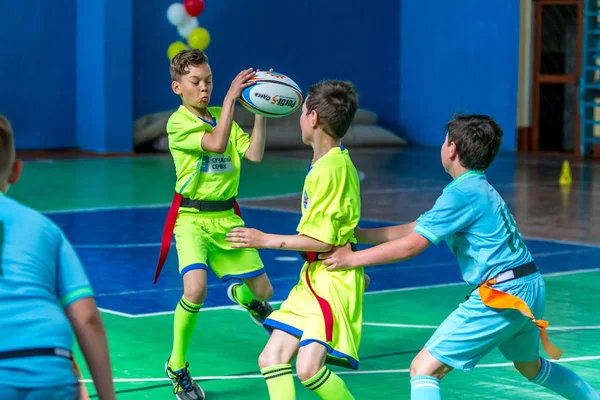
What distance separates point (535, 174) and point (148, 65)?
7.63m

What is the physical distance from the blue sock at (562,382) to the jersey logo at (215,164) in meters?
2.15

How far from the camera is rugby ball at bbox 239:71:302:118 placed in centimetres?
573

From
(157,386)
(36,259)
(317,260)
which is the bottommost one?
(157,386)

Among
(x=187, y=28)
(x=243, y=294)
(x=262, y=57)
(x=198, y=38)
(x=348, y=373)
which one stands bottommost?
(x=348, y=373)

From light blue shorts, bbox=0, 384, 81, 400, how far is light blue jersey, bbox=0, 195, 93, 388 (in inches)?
0.5

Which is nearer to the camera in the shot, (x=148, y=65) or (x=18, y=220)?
(x=18, y=220)

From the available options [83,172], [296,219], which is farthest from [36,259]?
[83,172]

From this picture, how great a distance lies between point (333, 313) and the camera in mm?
4570

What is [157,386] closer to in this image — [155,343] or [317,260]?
[155,343]

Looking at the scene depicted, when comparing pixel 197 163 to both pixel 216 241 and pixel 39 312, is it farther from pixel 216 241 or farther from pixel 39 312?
pixel 39 312

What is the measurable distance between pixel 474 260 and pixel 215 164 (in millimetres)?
1912

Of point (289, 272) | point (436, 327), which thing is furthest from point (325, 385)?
point (289, 272)

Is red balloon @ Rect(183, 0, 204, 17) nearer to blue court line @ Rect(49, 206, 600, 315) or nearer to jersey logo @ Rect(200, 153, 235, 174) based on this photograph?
blue court line @ Rect(49, 206, 600, 315)

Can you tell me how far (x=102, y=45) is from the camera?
61.9 feet
